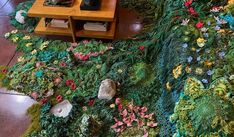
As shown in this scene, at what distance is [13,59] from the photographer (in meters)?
2.03

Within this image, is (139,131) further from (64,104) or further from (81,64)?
(81,64)

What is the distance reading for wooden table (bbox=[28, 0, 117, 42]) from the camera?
188cm

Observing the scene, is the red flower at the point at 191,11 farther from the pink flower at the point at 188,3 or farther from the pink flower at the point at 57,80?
the pink flower at the point at 57,80

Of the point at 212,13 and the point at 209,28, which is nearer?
the point at 209,28

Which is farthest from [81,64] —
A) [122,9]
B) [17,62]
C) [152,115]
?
[122,9]

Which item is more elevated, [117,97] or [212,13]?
[212,13]

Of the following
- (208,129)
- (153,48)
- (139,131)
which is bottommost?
(139,131)

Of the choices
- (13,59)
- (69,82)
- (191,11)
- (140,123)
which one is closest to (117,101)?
(140,123)

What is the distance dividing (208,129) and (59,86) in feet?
3.41

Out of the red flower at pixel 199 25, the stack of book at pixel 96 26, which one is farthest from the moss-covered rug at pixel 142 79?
the stack of book at pixel 96 26

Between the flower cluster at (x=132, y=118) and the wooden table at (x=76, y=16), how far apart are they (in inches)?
23.9

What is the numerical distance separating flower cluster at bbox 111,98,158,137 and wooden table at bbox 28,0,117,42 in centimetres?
61

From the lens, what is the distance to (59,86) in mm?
1800

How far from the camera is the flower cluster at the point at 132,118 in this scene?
155 cm
